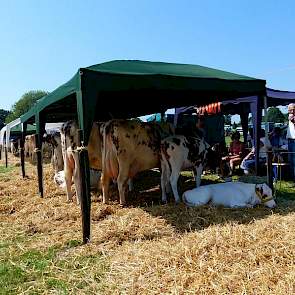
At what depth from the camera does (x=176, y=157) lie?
815cm

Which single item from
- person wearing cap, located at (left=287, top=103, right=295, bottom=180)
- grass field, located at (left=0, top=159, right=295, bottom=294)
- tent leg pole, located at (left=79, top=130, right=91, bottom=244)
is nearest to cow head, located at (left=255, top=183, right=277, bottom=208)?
grass field, located at (left=0, top=159, right=295, bottom=294)

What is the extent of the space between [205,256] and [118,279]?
0.91 meters

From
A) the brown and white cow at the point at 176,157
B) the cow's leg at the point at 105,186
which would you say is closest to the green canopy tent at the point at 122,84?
the cow's leg at the point at 105,186

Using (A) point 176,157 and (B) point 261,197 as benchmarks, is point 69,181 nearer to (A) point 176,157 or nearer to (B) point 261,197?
(A) point 176,157

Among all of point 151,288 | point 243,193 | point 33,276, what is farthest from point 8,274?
point 243,193

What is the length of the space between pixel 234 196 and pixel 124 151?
7.59 ft

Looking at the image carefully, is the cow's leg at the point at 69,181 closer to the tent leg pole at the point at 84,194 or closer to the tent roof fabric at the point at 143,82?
the tent roof fabric at the point at 143,82

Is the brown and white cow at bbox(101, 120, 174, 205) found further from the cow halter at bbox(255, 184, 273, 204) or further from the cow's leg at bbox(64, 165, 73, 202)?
the cow halter at bbox(255, 184, 273, 204)

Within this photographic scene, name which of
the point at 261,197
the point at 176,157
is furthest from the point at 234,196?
the point at 176,157

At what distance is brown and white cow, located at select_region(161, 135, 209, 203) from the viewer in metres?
8.08

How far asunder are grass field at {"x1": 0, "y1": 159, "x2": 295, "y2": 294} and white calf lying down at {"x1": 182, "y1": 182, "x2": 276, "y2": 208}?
7.9 inches

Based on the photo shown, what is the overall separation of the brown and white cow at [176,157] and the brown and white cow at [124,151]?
A: 0.35m

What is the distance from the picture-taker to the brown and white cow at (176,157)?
26.5 feet

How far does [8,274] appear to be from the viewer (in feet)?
14.6
